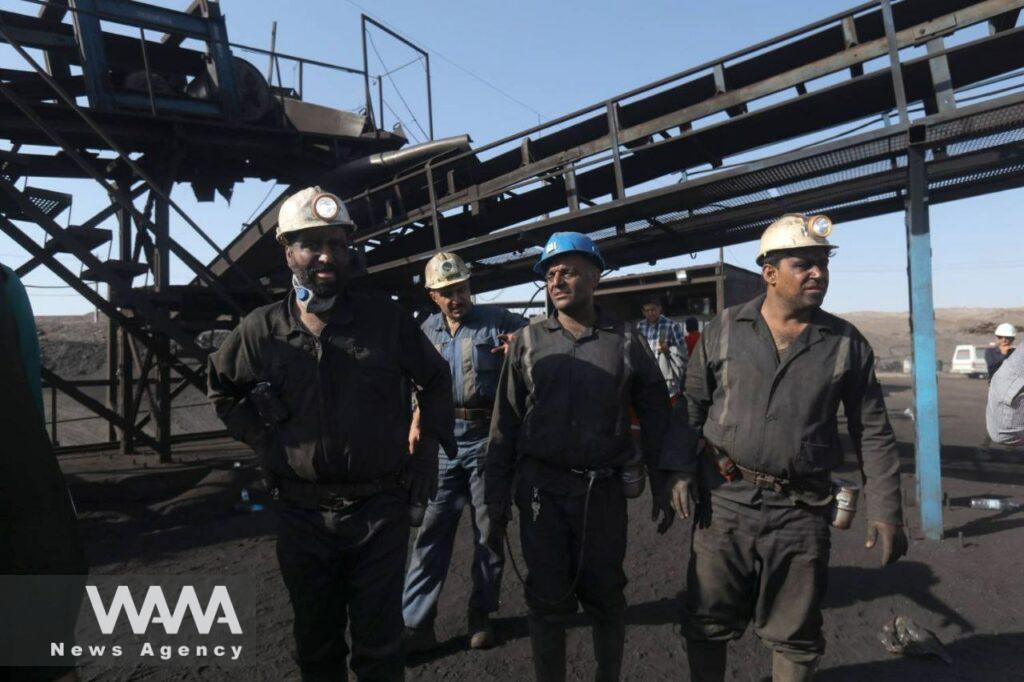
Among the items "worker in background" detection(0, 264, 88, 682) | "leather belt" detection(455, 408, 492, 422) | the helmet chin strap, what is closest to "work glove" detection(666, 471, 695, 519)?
"leather belt" detection(455, 408, 492, 422)

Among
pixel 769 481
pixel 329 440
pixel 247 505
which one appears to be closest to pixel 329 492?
pixel 329 440

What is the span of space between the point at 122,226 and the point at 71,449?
11.6 ft

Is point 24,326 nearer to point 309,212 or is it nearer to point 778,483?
point 309,212

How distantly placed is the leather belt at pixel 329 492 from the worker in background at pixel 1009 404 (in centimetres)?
316

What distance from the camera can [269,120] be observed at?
394 inches

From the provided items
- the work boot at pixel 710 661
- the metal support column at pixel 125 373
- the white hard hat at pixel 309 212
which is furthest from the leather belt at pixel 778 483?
the metal support column at pixel 125 373

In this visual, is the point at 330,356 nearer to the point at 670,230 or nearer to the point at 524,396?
the point at 524,396

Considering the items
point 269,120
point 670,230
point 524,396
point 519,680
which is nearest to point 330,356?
point 524,396

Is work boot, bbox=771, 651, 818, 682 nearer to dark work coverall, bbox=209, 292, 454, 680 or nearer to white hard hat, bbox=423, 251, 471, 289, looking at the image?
dark work coverall, bbox=209, 292, 454, 680

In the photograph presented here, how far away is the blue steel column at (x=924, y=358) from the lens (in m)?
4.96

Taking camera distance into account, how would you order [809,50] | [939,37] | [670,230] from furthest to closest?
[670,230] → [809,50] → [939,37]

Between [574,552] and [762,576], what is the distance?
782mm

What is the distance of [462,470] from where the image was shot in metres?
3.60

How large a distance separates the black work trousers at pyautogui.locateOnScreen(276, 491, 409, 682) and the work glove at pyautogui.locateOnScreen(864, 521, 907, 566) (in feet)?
6.29
